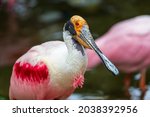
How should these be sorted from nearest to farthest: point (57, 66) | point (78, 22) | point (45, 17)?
point (78, 22)
point (57, 66)
point (45, 17)

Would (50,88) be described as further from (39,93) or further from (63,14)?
(63,14)

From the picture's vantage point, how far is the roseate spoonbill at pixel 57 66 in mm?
2104

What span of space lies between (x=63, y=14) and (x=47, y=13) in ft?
0.32

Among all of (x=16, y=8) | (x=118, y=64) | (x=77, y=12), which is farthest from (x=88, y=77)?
(x=16, y=8)

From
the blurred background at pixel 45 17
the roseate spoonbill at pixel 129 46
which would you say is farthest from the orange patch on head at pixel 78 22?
the blurred background at pixel 45 17

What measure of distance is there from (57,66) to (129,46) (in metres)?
1.04

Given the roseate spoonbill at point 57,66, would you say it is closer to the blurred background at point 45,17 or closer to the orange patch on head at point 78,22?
the orange patch on head at point 78,22

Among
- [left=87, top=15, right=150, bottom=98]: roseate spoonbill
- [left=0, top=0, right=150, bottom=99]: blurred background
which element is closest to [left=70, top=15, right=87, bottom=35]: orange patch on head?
[left=87, top=15, right=150, bottom=98]: roseate spoonbill

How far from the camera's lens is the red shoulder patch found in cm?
228

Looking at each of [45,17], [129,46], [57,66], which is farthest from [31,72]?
[45,17]

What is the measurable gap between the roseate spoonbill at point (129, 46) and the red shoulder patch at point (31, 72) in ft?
2.91

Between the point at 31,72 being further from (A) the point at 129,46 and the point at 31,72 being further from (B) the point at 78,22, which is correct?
(A) the point at 129,46

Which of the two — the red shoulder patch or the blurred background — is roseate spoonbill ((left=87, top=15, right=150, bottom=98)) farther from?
the red shoulder patch

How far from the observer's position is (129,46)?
3199 millimetres
